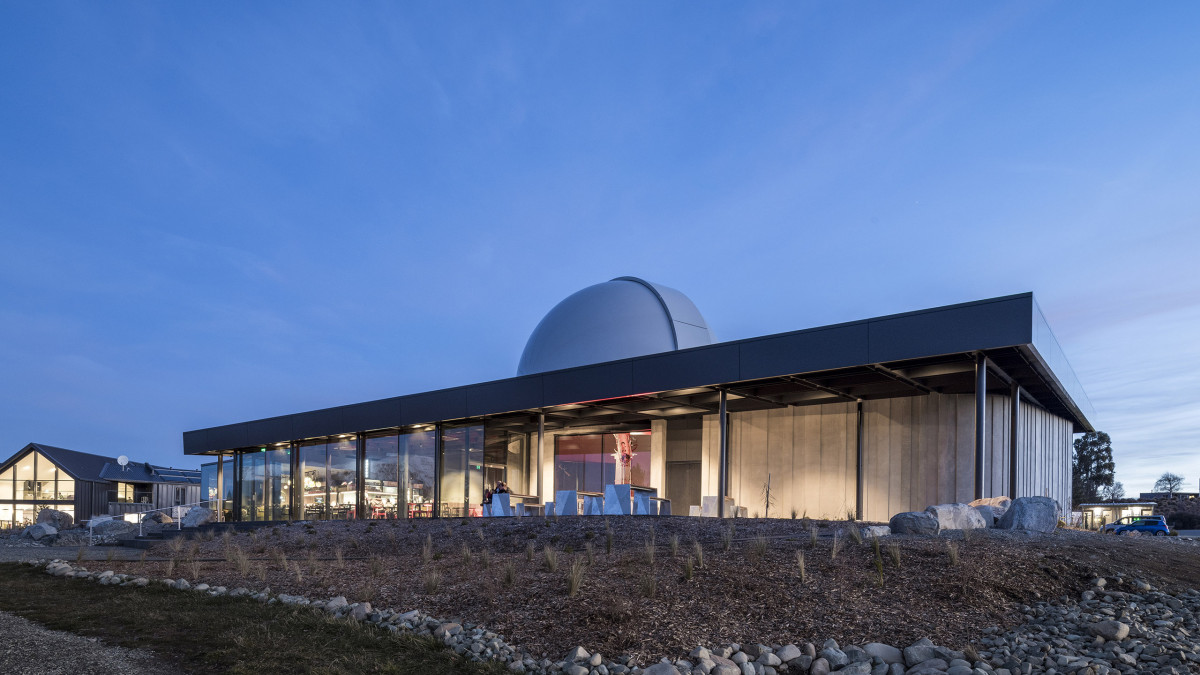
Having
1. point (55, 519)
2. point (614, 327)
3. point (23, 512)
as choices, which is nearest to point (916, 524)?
point (614, 327)

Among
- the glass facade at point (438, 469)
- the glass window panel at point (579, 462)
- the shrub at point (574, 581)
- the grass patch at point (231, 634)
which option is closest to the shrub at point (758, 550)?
the shrub at point (574, 581)

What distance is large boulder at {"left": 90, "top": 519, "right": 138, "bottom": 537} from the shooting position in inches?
1083

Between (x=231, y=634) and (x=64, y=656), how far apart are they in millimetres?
1319

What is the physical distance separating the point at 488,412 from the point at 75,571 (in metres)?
12.6

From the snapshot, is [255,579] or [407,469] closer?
[255,579]

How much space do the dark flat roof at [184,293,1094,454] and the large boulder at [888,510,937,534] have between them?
14.9 feet

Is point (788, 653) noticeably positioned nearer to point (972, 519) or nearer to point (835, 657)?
point (835, 657)

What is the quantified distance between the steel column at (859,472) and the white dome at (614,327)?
307 inches

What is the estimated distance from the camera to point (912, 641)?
6.36 m

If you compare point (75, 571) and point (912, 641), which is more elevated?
point (912, 641)

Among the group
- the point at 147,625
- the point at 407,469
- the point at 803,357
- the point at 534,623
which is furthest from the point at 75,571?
the point at 407,469

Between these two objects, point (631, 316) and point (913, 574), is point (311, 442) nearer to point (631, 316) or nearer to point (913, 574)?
point (631, 316)

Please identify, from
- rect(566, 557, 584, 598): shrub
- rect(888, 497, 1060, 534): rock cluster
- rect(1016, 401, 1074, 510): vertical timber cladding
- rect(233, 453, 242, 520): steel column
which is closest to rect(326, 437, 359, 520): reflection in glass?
rect(233, 453, 242, 520): steel column

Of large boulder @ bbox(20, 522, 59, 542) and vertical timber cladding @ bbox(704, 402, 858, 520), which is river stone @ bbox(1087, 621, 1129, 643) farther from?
large boulder @ bbox(20, 522, 59, 542)
